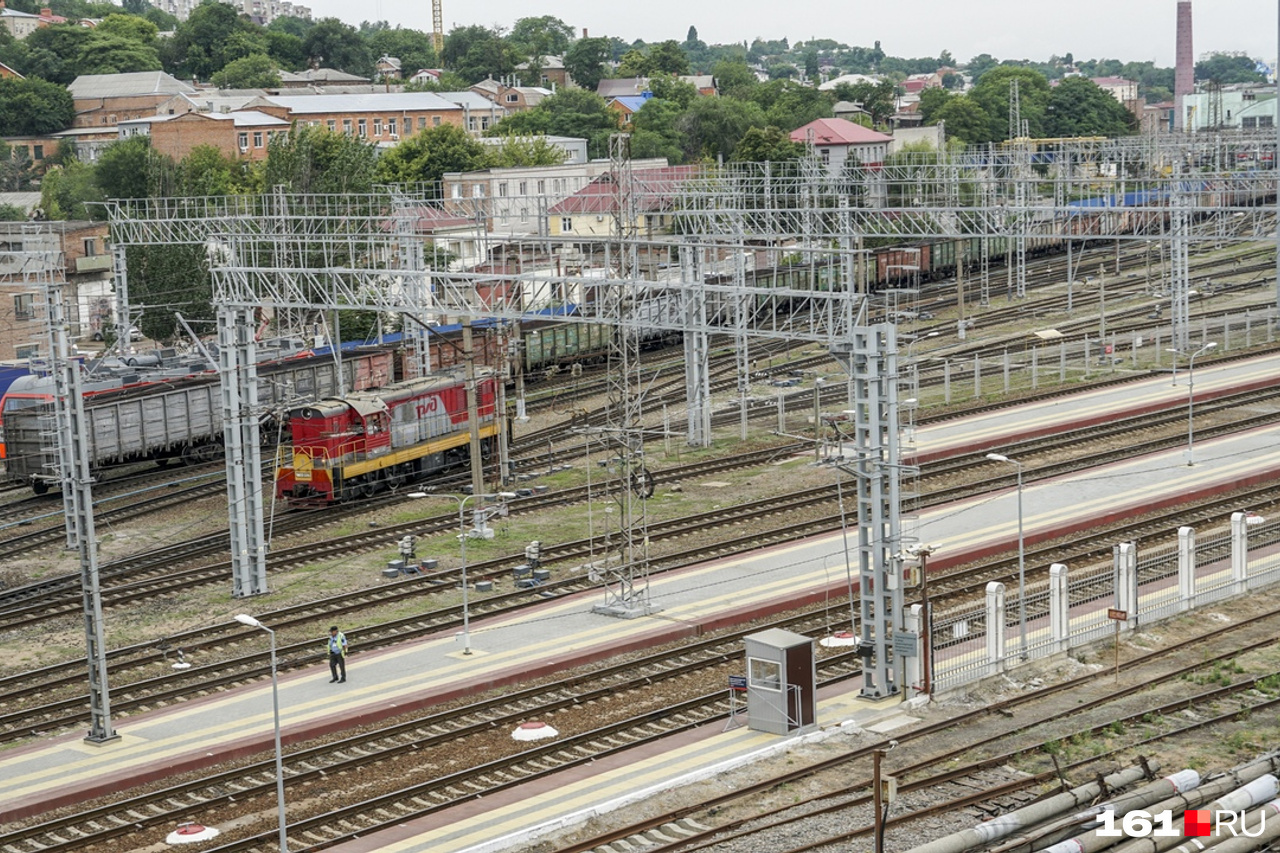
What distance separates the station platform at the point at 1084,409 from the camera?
4928 centimetres

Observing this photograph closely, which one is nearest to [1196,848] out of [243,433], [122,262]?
[243,433]

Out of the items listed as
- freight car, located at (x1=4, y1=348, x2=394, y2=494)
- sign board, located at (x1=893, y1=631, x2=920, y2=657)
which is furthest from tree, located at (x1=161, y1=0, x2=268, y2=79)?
sign board, located at (x1=893, y1=631, x2=920, y2=657)

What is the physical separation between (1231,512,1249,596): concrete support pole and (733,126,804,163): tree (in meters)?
66.6

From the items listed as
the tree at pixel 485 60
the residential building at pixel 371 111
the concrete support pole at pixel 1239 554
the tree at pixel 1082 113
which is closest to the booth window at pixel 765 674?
the concrete support pole at pixel 1239 554

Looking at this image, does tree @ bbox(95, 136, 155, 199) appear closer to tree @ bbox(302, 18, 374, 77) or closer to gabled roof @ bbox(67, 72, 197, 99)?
gabled roof @ bbox(67, 72, 197, 99)

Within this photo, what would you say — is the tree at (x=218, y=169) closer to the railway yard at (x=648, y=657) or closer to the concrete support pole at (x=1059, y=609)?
the railway yard at (x=648, y=657)

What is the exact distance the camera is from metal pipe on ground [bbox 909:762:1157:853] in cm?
2016

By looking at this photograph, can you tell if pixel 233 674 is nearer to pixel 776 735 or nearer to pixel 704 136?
pixel 776 735

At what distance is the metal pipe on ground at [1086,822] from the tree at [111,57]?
138251 mm

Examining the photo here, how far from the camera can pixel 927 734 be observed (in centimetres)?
2547

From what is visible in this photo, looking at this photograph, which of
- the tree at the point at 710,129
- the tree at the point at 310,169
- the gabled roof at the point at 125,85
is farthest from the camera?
the gabled roof at the point at 125,85

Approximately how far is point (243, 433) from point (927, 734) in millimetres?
17322

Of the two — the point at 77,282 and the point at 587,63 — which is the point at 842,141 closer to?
the point at 77,282

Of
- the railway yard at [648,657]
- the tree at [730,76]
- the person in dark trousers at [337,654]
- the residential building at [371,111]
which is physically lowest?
the railway yard at [648,657]
